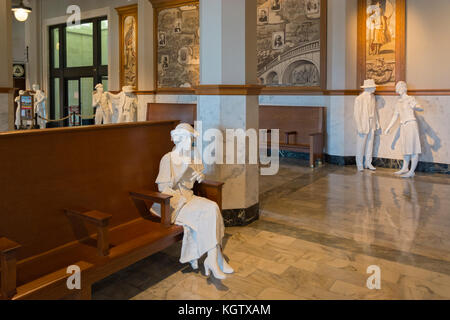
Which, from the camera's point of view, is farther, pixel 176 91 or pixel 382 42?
pixel 176 91

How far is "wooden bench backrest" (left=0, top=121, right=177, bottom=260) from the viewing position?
9.21 feet

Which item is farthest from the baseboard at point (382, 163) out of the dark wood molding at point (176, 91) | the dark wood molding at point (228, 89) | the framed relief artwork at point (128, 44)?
the framed relief artwork at point (128, 44)

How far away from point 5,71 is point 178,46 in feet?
22.4

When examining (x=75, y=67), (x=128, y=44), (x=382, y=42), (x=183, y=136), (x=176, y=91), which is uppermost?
(x=128, y=44)

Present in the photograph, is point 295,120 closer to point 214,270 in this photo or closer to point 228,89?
point 228,89

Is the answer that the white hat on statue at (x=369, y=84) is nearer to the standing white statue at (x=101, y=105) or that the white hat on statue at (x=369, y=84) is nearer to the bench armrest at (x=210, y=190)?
the bench armrest at (x=210, y=190)

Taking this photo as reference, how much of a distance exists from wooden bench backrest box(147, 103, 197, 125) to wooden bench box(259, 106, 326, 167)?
2258mm

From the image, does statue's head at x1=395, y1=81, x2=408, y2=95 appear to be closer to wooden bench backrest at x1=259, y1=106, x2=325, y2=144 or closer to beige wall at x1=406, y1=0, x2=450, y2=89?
beige wall at x1=406, y1=0, x2=450, y2=89

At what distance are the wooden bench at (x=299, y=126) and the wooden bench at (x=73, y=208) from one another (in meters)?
5.73

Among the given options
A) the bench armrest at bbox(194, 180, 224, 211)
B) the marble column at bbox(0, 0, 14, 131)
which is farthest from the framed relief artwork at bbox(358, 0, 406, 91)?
the marble column at bbox(0, 0, 14, 131)

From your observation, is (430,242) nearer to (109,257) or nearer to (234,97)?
(234,97)

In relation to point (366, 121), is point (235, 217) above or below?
below

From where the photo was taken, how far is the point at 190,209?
3615 mm

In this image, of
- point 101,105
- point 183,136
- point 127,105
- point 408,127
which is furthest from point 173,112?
point 183,136
